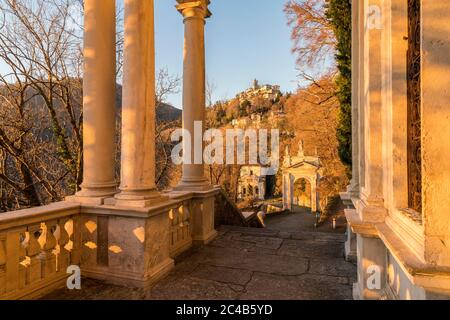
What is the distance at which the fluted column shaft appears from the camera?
4730mm

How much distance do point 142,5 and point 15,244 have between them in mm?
4032

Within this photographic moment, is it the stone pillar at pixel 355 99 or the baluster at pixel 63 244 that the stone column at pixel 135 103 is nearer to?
the baluster at pixel 63 244

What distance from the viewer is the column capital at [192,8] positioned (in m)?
6.51

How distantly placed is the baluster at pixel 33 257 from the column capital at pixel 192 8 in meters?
5.57

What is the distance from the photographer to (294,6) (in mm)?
17047

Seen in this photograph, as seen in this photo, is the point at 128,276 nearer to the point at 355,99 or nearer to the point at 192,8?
the point at 355,99

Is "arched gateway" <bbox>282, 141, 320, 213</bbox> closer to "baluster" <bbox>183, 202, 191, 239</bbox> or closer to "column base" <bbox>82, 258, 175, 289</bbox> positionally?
"baluster" <bbox>183, 202, 191, 239</bbox>

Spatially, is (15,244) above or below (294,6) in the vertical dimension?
below

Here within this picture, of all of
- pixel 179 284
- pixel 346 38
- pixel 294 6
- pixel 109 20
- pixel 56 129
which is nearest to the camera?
pixel 179 284

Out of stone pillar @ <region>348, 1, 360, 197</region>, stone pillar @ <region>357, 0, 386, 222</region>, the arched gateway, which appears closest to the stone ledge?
stone pillar @ <region>357, 0, 386, 222</region>

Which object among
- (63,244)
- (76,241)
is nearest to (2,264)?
(63,244)

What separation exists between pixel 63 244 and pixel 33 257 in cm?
49
